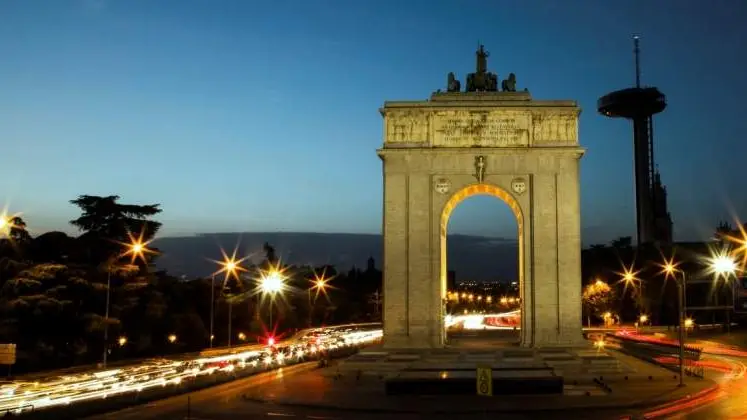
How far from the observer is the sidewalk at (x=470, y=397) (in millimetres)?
25547

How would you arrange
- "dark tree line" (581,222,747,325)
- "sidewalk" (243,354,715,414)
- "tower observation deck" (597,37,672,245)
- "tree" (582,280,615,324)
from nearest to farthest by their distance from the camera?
1. "sidewalk" (243,354,715,414)
2. "dark tree line" (581,222,747,325)
3. "tree" (582,280,615,324)
4. "tower observation deck" (597,37,672,245)

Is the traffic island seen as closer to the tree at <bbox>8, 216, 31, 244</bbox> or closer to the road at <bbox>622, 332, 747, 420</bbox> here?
the road at <bbox>622, 332, 747, 420</bbox>

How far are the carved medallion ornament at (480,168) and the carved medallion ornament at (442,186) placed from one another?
1605 millimetres

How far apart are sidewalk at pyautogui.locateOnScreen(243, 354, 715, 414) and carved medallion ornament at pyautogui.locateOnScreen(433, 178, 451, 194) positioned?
11.3 meters

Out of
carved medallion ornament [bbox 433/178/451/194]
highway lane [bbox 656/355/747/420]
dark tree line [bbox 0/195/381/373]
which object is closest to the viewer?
highway lane [bbox 656/355/747/420]

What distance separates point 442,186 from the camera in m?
39.8

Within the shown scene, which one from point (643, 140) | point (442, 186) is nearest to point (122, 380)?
point (442, 186)

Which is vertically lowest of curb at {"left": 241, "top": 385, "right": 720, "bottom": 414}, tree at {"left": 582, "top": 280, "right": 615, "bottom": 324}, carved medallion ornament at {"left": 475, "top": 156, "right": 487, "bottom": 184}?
curb at {"left": 241, "top": 385, "right": 720, "bottom": 414}

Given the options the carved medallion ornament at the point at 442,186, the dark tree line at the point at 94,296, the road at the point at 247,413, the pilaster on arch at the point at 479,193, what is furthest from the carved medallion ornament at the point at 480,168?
the dark tree line at the point at 94,296

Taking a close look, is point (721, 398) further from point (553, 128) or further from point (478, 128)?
point (478, 128)

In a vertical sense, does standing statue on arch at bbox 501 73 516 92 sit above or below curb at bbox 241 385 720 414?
above

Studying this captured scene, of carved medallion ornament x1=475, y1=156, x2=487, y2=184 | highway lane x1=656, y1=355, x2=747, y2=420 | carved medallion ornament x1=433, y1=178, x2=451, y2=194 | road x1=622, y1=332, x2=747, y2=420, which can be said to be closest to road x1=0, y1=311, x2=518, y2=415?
carved medallion ornament x1=433, y1=178, x2=451, y2=194

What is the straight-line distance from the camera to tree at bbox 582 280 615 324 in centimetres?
8244

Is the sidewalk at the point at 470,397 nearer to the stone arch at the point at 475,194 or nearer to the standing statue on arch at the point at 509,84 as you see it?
the stone arch at the point at 475,194
